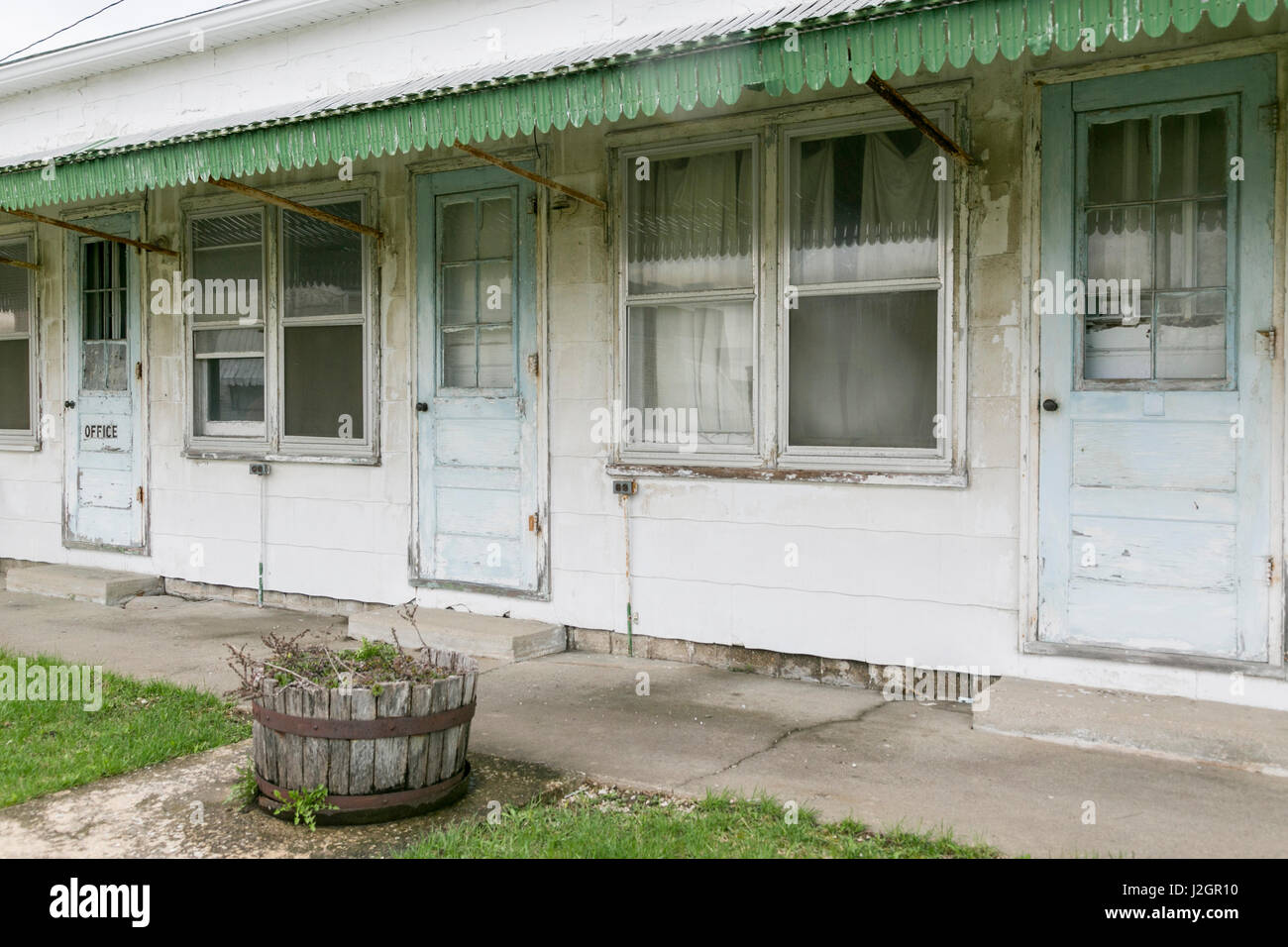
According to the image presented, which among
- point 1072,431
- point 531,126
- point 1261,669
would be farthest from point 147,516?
point 1261,669

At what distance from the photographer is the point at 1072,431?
5172 millimetres

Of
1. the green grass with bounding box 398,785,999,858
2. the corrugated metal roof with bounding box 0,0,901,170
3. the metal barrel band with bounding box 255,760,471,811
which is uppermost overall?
the corrugated metal roof with bounding box 0,0,901,170

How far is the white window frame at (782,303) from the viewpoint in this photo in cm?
545

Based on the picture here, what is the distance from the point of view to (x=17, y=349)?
9570 millimetres

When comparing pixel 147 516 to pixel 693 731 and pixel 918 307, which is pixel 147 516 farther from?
pixel 918 307

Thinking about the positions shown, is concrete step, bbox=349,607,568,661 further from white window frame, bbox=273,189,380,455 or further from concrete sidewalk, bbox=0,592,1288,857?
white window frame, bbox=273,189,380,455

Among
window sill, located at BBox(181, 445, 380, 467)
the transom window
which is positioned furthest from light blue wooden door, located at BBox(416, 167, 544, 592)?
the transom window

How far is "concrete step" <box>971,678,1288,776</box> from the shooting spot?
441 cm

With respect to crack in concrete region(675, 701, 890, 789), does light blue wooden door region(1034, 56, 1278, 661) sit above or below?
above

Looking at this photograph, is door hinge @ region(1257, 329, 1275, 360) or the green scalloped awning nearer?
the green scalloped awning

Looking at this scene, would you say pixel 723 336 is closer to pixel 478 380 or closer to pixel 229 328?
pixel 478 380

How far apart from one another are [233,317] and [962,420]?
5161mm

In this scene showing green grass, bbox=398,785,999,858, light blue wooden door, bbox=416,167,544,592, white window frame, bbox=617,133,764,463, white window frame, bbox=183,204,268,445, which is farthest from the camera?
white window frame, bbox=183,204,268,445

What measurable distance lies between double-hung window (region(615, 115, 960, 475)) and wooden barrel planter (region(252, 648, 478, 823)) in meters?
2.62
